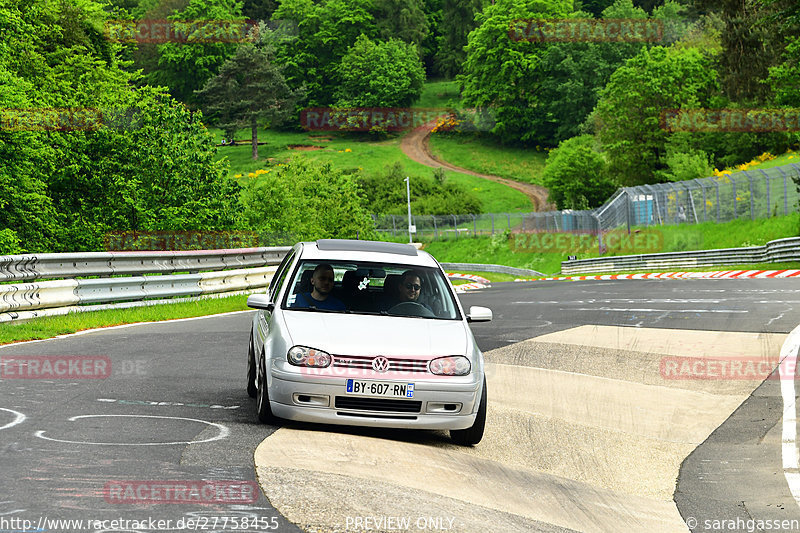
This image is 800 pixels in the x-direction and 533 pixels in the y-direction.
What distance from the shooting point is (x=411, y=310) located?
8.48m

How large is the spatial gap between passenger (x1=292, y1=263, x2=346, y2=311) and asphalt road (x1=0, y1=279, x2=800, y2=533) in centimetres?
105

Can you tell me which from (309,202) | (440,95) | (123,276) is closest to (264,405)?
(123,276)

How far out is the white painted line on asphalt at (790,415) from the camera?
7.41 metres

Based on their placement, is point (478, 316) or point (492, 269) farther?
point (492, 269)

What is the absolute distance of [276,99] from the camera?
135m

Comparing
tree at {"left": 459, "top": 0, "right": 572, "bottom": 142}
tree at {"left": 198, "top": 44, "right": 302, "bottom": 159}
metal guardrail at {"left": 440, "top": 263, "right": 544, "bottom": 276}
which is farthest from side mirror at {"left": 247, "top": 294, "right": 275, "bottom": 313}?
tree at {"left": 459, "top": 0, "right": 572, "bottom": 142}

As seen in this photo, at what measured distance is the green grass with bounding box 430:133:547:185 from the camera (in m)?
123

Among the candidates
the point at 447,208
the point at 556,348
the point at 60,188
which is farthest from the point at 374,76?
the point at 556,348

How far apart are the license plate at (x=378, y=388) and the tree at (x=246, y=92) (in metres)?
123

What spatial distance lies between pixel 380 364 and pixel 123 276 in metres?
12.1

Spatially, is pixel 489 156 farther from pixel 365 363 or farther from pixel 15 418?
pixel 15 418

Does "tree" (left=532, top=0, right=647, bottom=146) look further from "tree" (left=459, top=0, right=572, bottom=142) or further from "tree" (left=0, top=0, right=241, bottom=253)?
"tree" (left=0, top=0, right=241, bottom=253)

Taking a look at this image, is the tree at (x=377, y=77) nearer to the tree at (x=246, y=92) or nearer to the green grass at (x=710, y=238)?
the tree at (x=246, y=92)

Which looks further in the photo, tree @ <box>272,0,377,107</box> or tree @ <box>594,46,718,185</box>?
tree @ <box>272,0,377,107</box>
